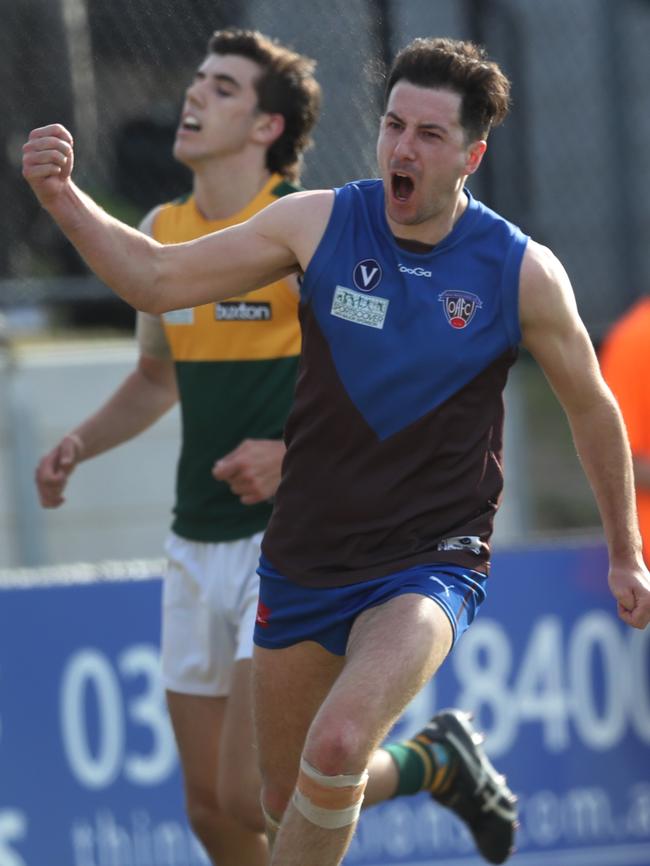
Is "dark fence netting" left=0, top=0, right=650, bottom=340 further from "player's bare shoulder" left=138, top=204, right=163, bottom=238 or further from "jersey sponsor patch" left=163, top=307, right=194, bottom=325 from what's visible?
"jersey sponsor patch" left=163, top=307, right=194, bottom=325

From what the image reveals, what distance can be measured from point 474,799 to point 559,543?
1800mm

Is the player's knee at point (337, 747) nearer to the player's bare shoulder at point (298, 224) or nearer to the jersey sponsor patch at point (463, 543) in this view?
the jersey sponsor patch at point (463, 543)

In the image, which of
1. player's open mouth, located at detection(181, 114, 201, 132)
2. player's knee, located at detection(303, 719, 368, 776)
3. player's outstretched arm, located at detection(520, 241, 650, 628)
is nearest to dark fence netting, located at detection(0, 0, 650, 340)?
player's open mouth, located at detection(181, 114, 201, 132)

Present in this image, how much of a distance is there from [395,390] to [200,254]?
60cm

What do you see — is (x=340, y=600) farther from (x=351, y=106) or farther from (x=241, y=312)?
(x=351, y=106)

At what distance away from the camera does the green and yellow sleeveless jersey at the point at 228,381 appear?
5.35 metres

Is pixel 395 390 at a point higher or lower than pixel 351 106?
lower

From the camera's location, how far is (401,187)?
4367 mm

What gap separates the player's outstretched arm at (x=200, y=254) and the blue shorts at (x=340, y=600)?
75 centimetres

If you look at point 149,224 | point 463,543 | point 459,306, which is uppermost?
point 149,224

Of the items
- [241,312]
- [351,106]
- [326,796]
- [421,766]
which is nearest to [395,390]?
[326,796]

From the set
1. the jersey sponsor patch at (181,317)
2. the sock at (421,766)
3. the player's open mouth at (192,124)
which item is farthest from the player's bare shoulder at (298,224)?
the sock at (421,766)

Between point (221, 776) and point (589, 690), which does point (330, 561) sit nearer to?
point (221, 776)

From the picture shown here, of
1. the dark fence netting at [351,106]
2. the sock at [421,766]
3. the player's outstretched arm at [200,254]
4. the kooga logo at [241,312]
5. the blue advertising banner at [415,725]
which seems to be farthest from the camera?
the blue advertising banner at [415,725]
